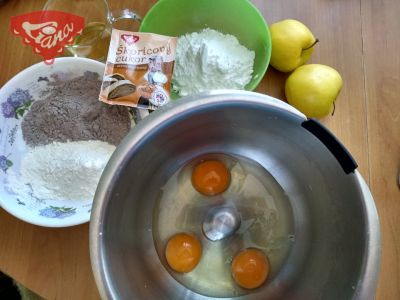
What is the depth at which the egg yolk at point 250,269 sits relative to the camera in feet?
2.46

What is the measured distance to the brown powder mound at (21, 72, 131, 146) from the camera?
0.80m

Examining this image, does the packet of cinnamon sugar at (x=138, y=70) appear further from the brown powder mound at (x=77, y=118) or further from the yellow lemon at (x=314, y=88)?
the yellow lemon at (x=314, y=88)

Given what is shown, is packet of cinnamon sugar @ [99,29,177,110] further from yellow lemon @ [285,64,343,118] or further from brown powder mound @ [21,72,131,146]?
yellow lemon @ [285,64,343,118]

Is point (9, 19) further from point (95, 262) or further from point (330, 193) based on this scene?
point (330, 193)

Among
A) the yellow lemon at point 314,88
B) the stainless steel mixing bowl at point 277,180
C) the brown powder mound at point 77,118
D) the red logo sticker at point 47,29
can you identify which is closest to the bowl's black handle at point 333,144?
the stainless steel mixing bowl at point 277,180

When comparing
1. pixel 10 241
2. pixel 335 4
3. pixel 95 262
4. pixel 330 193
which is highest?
pixel 335 4

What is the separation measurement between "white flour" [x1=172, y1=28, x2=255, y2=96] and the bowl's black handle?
0.93ft

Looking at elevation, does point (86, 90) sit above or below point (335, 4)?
below

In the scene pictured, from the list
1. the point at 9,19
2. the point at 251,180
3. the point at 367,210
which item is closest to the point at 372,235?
the point at 367,210

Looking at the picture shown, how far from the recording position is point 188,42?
85cm

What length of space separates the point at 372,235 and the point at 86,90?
1.80ft

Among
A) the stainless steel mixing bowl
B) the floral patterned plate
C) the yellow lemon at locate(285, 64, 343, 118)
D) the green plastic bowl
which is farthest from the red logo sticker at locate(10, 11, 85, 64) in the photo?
the yellow lemon at locate(285, 64, 343, 118)

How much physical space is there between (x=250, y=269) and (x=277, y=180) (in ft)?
0.53

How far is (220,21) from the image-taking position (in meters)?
0.87
